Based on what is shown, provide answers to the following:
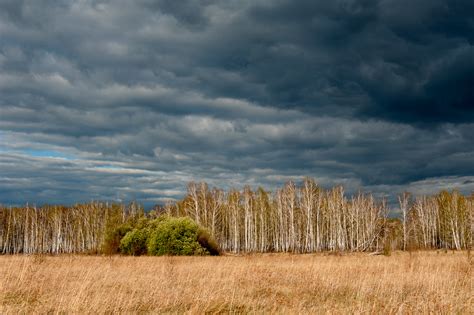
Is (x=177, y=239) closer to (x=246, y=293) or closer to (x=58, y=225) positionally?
(x=246, y=293)

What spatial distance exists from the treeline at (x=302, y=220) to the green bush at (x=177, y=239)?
35.2 meters

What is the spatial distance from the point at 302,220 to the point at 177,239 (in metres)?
53.9

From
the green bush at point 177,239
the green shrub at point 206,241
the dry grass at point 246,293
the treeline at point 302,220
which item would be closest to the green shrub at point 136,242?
the green bush at point 177,239

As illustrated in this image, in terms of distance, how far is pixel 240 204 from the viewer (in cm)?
8675

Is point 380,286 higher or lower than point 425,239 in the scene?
higher

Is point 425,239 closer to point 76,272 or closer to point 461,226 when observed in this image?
point 461,226

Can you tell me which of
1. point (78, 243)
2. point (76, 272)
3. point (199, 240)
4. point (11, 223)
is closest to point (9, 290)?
point (76, 272)

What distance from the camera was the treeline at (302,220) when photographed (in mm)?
75062

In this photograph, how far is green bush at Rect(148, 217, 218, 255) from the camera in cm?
3356

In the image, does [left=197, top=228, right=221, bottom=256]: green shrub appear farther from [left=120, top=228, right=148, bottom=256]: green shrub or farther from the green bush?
[left=120, top=228, right=148, bottom=256]: green shrub

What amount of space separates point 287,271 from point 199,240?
64.3 ft

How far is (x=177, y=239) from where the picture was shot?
3394cm

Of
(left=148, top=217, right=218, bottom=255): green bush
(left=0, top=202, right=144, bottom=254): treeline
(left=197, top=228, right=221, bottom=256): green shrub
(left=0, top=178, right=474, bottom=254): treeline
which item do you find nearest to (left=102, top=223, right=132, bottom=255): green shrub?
(left=148, top=217, right=218, bottom=255): green bush

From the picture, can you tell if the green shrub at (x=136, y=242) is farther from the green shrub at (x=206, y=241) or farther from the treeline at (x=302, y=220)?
the treeline at (x=302, y=220)
